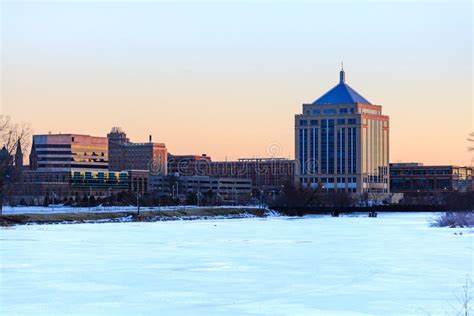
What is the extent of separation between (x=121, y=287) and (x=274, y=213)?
13291 centimetres

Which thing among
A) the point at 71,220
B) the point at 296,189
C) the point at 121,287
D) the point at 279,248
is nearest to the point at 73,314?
the point at 121,287

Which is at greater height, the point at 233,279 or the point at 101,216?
the point at 101,216

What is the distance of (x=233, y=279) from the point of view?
94.3 feet

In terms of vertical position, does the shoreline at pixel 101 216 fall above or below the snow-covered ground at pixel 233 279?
above

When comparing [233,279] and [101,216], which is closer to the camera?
[233,279]

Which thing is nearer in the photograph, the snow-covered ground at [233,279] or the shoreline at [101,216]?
the snow-covered ground at [233,279]

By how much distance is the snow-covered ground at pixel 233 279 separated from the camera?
22484 millimetres

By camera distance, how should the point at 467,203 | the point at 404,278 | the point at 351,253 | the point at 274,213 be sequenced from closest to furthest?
the point at 404,278, the point at 351,253, the point at 467,203, the point at 274,213

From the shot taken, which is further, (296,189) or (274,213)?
(296,189)

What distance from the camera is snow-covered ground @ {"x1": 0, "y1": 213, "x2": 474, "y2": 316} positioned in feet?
73.8

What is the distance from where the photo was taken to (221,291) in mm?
25578

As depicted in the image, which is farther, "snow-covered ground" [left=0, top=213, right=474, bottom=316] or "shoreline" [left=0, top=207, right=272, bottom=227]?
"shoreline" [left=0, top=207, right=272, bottom=227]

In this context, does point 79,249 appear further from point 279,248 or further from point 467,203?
point 467,203

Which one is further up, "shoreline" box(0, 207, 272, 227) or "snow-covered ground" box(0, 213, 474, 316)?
"shoreline" box(0, 207, 272, 227)
